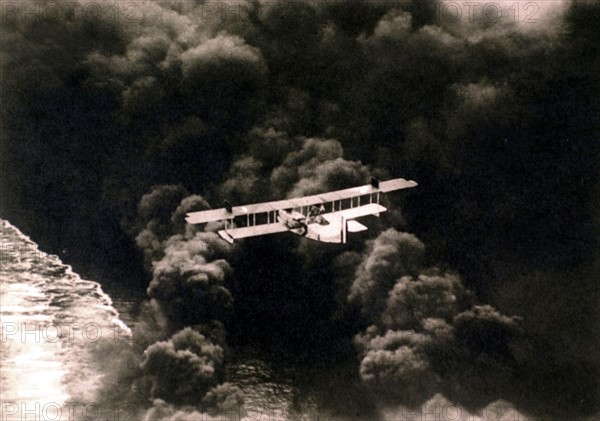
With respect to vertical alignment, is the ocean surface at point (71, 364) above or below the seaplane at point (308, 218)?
below

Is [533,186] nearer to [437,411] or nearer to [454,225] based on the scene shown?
[454,225]

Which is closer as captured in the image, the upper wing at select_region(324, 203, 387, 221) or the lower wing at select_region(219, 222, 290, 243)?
→ the lower wing at select_region(219, 222, 290, 243)

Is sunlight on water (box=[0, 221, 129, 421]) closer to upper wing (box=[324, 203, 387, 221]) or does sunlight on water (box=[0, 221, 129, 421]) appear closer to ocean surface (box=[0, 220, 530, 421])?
ocean surface (box=[0, 220, 530, 421])

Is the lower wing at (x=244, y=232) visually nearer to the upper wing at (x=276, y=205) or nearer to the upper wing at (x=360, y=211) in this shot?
the upper wing at (x=276, y=205)

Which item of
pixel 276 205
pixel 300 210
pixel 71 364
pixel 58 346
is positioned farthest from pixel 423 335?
pixel 58 346

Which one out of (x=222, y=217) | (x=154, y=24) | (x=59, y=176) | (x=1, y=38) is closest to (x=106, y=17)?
(x=154, y=24)

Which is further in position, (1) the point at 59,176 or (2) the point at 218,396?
(1) the point at 59,176

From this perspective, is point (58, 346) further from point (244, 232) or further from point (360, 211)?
point (360, 211)

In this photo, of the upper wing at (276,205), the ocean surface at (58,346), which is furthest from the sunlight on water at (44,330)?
the upper wing at (276,205)

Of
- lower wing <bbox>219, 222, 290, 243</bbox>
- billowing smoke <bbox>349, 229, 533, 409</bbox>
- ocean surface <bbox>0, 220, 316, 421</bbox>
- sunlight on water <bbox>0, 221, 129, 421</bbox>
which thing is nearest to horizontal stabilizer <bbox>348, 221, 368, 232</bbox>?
lower wing <bbox>219, 222, 290, 243</bbox>
